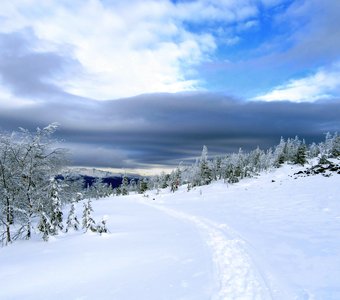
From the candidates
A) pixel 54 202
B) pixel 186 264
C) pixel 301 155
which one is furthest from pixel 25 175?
pixel 301 155

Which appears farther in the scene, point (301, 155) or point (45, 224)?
point (301, 155)

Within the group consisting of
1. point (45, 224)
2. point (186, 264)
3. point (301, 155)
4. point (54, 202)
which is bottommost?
point (186, 264)

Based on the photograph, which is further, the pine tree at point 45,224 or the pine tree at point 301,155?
the pine tree at point 301,155

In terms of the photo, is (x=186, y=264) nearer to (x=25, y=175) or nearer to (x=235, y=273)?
(x=235, y=273)

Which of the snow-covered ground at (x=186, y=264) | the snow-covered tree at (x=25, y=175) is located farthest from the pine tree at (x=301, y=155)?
the snow-covered tree at (x=25, y=175)

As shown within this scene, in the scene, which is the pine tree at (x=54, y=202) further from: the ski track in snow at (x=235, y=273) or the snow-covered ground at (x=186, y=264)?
the ski track in snow at (x=235, y=273)

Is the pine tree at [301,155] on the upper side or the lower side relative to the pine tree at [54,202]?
upper

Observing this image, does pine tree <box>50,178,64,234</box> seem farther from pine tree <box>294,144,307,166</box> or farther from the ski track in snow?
pine tree <box>294,144,307,166</box>

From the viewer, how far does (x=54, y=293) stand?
8836mm

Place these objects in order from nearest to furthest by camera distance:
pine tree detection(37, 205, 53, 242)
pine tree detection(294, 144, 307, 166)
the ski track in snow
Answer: the ski track in snow < pine tree detection(37, 205, 53, 242) < pine tree detection(294, 144, 307, 166)

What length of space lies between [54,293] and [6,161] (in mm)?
13971

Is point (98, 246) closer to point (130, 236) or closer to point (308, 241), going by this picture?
point (130, 236)

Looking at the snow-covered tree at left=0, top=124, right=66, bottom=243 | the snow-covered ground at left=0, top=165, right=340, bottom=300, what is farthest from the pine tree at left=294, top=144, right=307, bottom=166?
the snow-covered tree at left=0, top=124, right=66, bottom=243

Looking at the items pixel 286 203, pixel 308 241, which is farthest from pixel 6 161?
pixel 286 203
